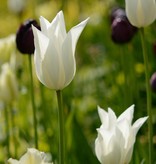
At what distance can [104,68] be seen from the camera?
3.77 meters

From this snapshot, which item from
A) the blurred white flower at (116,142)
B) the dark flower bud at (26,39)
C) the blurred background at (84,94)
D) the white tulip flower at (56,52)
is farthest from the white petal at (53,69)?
the blurred background at (84,94)

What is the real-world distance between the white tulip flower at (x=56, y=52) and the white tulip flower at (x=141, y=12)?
0.30 m

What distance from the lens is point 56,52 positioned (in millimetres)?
1475

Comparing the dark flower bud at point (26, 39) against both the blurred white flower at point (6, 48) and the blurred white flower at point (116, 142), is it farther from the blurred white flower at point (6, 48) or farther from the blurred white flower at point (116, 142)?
the blurred white flower at point (116, 142)

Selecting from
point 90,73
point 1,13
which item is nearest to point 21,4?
point 90,73

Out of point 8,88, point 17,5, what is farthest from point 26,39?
point 17,5

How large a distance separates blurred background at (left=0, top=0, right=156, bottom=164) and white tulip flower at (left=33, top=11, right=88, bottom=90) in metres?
0.65

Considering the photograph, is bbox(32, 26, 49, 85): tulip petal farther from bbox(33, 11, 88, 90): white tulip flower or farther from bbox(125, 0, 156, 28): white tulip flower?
bbox(125, 0, 156, 28): white tulip flower

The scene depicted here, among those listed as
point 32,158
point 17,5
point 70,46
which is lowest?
point 32,158

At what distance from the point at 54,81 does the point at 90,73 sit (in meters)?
2.38

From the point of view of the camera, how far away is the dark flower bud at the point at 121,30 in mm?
2158

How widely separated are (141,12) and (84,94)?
209 centimetres

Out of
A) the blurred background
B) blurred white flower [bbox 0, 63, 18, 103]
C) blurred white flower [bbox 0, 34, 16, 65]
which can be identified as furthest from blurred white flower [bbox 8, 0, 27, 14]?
blurred white flower [bbox 0, 63, 18, 103]

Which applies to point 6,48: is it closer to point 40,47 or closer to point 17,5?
point 40,47
